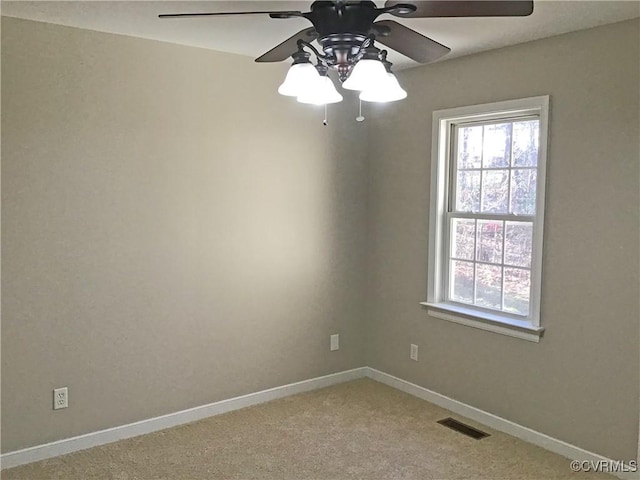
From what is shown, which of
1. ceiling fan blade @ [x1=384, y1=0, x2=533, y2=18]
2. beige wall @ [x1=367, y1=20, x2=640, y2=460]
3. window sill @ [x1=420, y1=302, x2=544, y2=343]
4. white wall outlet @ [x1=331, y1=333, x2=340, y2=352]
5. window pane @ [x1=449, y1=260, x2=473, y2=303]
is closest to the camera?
ceiling fan blade @ [x1=384, y1=0, x2=533, y2=18]

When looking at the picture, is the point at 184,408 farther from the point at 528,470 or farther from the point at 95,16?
the point at 95,16

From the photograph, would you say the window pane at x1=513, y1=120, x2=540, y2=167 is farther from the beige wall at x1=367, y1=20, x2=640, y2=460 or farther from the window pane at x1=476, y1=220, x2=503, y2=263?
the window pane at x1=476, y1=220, x2=503, y2=263

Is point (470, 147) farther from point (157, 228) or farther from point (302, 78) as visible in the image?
point (157, 228)

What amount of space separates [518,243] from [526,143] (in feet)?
1.98

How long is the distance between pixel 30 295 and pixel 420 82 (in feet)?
9.15

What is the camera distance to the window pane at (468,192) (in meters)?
3.77

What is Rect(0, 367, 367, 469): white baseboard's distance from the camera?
3.12 m

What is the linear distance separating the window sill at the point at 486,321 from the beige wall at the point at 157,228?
0.81 m

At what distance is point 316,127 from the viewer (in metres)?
4.13

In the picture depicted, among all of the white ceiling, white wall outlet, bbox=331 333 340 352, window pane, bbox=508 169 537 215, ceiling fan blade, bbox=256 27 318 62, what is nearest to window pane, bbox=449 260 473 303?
window pane, bbox=508 169 537 215

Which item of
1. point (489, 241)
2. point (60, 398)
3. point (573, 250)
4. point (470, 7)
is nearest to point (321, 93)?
point (470, 7)

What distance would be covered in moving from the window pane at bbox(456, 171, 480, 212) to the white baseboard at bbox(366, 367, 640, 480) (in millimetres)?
1303

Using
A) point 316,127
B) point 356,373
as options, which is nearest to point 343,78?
point 316,127

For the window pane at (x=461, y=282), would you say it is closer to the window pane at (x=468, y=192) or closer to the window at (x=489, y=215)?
the window at (x=489, y=215)
